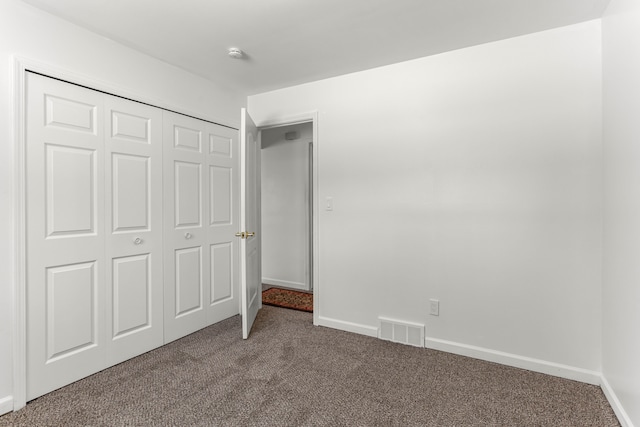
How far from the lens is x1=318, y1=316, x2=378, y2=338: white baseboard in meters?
2.82

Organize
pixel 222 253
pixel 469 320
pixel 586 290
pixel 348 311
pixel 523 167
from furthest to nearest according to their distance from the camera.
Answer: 1. pixel 222 253
2. pixel 348 311
3. pixel 469 320
4. pixel 523 167
5. pixel 586 290

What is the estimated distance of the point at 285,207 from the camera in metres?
4.66

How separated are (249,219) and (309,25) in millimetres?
1688

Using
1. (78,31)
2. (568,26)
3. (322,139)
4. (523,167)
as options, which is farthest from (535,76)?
(78,31)

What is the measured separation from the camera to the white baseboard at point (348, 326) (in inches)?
111

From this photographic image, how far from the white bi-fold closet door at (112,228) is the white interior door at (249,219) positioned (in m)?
0.30

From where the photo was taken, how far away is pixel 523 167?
2221 mm

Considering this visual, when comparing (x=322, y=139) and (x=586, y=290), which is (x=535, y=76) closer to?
(x=586, y=290)

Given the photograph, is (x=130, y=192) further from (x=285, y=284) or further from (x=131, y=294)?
(x=285, y=284)

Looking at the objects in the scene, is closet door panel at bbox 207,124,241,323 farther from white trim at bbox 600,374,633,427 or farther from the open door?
white trim at bbox 600,374,633,427

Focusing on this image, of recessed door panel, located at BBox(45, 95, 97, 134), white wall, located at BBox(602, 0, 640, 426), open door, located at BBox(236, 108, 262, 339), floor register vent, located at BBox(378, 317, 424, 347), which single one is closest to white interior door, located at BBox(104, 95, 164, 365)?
recessed door panel, located at BBox(45, 95, 97, 134)

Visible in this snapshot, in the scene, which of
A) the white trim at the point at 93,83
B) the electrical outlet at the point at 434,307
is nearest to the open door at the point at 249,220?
the white trim at the point at 93,83

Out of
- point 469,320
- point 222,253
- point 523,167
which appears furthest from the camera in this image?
point 222,253

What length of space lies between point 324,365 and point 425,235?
1271mm
